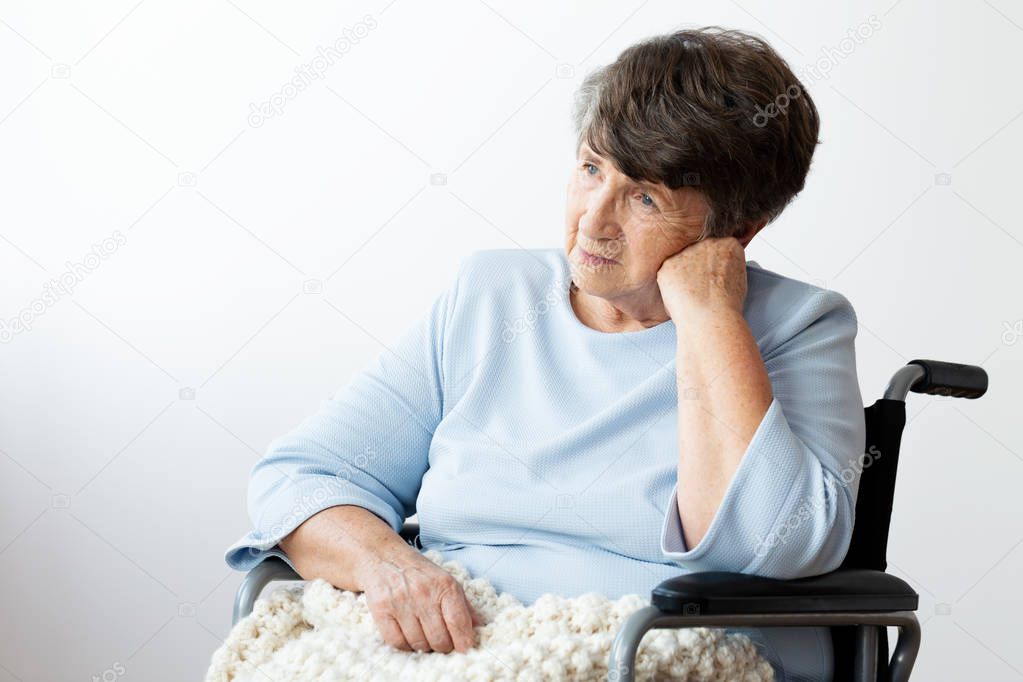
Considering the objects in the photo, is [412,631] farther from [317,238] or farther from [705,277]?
[317,238]

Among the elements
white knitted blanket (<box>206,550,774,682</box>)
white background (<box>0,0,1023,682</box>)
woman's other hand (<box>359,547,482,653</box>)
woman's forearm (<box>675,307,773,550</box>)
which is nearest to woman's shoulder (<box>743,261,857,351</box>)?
woman's forearm (<box>675,307,773,550</box>)

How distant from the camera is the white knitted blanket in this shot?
3.92ft

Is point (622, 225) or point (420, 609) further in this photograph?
point (622, 225)

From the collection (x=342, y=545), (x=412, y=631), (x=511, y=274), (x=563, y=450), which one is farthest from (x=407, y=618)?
(x=511, y=274)

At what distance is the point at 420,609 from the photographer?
1312 millimetres

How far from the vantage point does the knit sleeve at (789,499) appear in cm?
127

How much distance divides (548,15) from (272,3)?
1.95ft

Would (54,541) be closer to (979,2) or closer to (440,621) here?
(440,621)

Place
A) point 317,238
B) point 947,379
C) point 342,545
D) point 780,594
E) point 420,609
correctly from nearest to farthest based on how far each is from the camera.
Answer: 1. point 780,594
2. point 420,609
3. point 342,545
4. point 947,379
5. point 317,238

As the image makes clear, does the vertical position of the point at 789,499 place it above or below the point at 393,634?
above

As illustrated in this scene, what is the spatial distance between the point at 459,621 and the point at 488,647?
1.9 inches

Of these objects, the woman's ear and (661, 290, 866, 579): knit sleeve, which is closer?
(661, 290, 866, 579): knit sleeve

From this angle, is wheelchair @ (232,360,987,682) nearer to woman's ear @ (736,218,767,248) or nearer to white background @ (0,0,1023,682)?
woman's ear @ (736,218,767,248)

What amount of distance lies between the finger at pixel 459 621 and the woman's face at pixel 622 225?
17.3 inches
